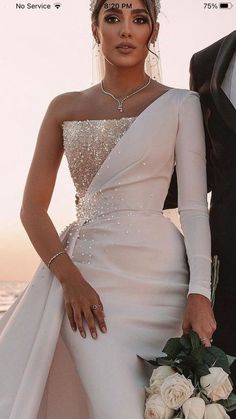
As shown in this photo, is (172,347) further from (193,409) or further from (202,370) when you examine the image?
(193,409)

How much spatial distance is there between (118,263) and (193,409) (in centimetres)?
68

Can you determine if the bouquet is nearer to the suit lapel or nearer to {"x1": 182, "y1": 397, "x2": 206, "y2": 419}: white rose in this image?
{"x1": 182, "y1": 397, "x2": 206, "y2": 419}: white rose

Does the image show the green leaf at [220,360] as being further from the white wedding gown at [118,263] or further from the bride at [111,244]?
the white wedding gown at [118,263]

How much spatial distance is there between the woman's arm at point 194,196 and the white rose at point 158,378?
33 centimetres

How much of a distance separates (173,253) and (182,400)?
0.67 meters

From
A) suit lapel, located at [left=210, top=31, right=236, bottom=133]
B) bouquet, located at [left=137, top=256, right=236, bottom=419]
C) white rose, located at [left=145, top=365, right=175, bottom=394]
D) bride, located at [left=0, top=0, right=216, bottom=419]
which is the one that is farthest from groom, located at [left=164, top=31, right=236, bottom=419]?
white rose, located at [left=145, top=365, right=175, bottom=394]

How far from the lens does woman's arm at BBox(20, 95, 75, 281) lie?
10.2 feet

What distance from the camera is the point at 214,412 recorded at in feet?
8.65

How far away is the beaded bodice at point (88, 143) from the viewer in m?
3.24

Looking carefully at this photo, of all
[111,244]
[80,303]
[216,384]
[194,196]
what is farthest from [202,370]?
[194,196]

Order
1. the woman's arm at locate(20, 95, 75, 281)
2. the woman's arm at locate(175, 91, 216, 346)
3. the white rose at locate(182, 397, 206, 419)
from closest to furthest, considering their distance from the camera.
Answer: the white rose at locate(182, 397, 206, 419) → the woman's arm at locate(175, 91, 216, 346) → the woman's arm at locate(20, 95, 75, 281)

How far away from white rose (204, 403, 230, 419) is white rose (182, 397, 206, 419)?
0.02 metres

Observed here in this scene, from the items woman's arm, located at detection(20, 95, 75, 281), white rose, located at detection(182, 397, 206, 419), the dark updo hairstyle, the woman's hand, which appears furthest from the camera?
the dark updo hairstyle

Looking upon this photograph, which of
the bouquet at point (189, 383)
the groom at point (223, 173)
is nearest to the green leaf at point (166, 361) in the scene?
the bouquet at point (189, 383)
